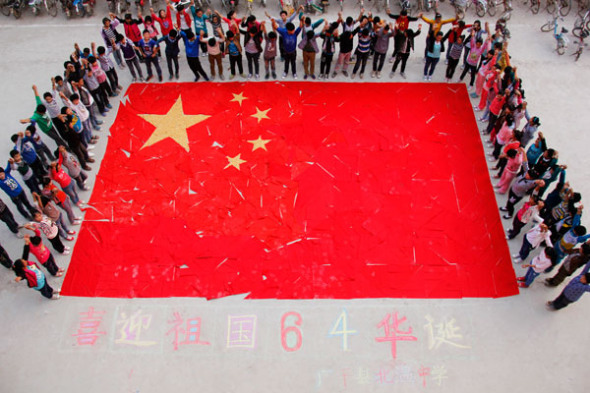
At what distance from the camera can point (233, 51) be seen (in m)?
11.1

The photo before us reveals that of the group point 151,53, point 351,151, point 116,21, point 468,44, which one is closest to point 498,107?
point 468,44

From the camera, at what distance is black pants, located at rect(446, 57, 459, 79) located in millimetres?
11156

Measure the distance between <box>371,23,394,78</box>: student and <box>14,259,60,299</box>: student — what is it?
8737mm

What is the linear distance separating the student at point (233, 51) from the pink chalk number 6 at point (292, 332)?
6.69 meters

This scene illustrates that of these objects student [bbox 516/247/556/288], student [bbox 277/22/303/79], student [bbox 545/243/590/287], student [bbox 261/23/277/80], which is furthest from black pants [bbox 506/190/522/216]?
student [bbox 261/23/277/80]

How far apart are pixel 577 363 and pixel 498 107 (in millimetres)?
5205

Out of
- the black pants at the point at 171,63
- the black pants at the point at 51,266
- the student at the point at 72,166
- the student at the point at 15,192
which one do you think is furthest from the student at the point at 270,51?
the black pants at the point at 51,266

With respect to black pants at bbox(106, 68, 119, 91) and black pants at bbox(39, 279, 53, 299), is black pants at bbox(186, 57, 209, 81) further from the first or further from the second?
black pants at bbox(39, 279, 53, 299)

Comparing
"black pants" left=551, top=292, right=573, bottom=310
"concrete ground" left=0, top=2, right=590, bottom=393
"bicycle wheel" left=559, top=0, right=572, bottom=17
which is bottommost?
"concrete ground" left=0, top=2, right=590, bottom=393

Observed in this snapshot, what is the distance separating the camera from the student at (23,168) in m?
7.91

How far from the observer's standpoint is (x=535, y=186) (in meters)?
8.05

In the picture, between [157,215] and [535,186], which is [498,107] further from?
[157,215]

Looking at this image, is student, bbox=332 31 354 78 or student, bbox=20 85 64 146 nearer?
student, bbox=20 85 64 146

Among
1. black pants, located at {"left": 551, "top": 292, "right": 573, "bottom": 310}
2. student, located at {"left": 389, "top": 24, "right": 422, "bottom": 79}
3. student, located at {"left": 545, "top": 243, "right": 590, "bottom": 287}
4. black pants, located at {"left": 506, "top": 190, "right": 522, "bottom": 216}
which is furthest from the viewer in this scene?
student, located at {"left": 389, "top": 24, "right": 422, "bottom": 79}
